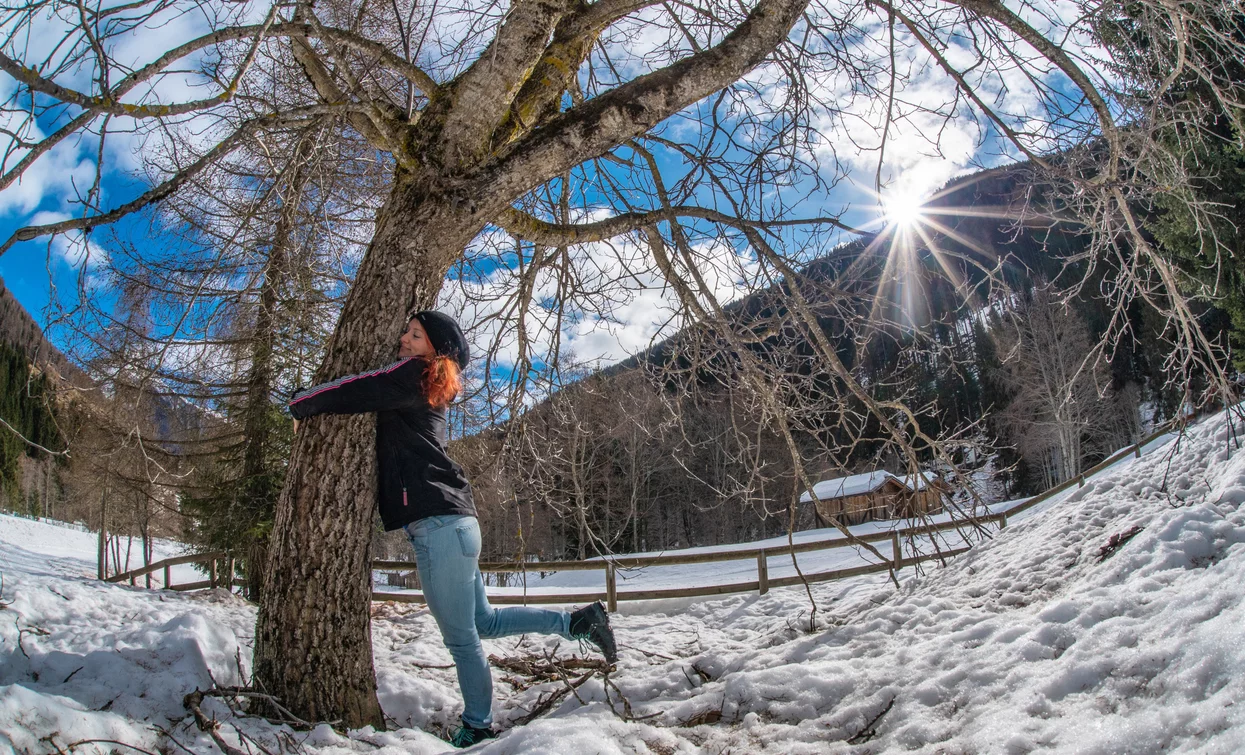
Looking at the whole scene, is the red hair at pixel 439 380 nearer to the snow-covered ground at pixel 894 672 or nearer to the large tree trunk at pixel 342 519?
the large tree trunk at pixel 342 519

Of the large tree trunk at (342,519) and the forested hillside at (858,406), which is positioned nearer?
the large tree trunk at (342,519)

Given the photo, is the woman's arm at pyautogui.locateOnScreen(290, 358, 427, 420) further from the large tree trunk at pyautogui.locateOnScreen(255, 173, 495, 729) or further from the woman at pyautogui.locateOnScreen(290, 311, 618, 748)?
the large tree trunk at pyautogui.locateOnScreen(255, 173, 495, 729)

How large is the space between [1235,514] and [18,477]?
68.7 metres

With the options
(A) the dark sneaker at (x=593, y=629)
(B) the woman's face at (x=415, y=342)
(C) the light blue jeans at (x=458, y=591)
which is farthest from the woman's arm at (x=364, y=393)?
(A) the dark sneaker at (x=593, y=629)

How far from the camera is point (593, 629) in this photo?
3.43m

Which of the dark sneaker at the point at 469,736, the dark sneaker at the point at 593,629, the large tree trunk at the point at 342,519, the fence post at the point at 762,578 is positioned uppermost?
the large tree trunk at the point at 342,519

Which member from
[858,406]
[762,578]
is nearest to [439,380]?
[762,578]

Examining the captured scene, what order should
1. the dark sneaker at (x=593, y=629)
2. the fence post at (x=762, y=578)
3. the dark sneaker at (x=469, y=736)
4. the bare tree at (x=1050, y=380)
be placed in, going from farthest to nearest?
the bare tree at (x=1050, y=380), the fence post at (x=762, y=578), the dark sneaker at (x=593, y=629), the dark sneaker at (x=469, y=736)

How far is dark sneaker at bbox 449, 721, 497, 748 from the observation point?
9.11 feet

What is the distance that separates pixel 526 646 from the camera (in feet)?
15.4

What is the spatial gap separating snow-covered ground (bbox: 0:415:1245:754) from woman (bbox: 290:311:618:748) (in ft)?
1.23

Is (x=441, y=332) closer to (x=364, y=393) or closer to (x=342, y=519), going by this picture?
(x=364, y=393)

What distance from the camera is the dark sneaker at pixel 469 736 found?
9.11ft

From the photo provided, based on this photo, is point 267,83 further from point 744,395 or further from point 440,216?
point 744,395
